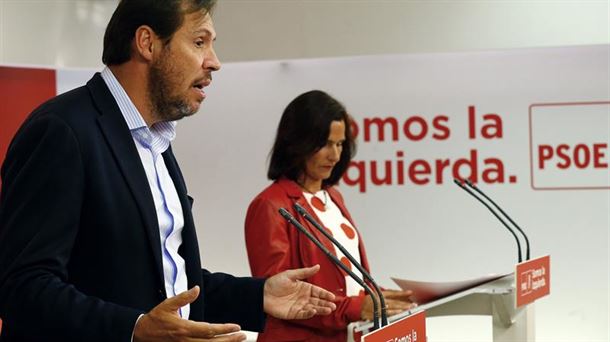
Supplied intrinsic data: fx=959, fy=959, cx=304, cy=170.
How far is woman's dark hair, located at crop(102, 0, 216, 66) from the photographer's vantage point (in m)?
1.78

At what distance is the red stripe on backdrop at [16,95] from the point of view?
518cm

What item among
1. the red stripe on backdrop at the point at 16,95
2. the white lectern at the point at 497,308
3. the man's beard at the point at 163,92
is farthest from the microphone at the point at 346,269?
the red stripe on backdrop at the point at 16,95

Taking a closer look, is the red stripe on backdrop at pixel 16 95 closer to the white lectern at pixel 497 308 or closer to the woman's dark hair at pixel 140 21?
the white lectern at pixel 497 308

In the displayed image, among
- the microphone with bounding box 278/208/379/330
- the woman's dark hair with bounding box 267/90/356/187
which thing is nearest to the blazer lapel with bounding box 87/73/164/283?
the microphone with bounding box 278/208/379/330

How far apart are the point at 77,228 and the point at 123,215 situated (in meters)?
0.09

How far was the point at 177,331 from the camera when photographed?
145 centimetres

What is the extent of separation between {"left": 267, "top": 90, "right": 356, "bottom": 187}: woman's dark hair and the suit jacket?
1.59m

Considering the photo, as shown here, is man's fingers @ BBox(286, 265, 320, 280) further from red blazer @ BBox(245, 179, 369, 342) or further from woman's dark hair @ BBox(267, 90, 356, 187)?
woman's dark hair @ BBox(267, 90, 356, 187)

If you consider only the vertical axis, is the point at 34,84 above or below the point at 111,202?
above

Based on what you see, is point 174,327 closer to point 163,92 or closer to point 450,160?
point 163,92

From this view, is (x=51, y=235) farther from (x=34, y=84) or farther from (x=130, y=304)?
(x=34, y=84)

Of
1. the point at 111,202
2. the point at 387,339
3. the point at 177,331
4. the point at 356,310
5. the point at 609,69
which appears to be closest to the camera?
the point at 177,331

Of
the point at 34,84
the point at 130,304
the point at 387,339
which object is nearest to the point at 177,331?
the point at 130,304

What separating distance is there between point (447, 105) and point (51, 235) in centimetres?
424
